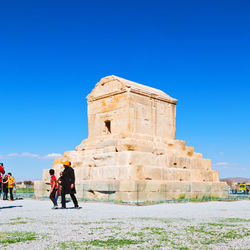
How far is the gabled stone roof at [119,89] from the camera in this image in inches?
738

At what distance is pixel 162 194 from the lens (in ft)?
52.5

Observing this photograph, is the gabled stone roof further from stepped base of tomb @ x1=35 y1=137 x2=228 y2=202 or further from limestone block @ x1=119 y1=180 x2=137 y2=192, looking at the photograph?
limestone block @ x1=119 y1=180 x2=137 y2=192

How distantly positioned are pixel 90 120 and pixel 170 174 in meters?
5.78

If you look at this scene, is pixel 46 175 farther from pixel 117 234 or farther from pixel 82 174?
pixel 117 234

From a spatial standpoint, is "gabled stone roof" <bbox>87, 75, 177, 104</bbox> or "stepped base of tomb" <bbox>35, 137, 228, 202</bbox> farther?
"gabled stone roof" <bbox>87, 75, 177, 104</bbox>

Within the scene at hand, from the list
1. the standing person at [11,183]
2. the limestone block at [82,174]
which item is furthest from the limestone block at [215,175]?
the standing person at [11,183]

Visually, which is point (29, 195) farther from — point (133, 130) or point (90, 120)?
point (133, 130)

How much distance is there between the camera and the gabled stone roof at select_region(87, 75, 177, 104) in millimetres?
18734

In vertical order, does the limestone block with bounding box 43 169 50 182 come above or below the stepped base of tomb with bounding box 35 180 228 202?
above

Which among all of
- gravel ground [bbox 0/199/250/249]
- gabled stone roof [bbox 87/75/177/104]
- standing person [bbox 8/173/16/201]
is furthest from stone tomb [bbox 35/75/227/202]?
gravel ground [bbox 0/199/250/249]

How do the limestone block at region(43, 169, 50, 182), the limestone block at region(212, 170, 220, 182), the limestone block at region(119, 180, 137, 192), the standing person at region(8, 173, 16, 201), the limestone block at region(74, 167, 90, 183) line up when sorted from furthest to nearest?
the limestone block at region(43, 169, 50, 182)
the limestone block at region(212, 170, 220, 182)
the limestone block at region(74, 167, 90, 183)
the standing person at region(8, 173, 16, 201)
the limestone block at region(119, 180, 137, 192)

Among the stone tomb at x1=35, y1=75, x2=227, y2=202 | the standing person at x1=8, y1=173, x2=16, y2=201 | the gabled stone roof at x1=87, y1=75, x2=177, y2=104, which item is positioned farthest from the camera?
the gabled stone roof at x1=87, y1=75, x2=177, y2=104

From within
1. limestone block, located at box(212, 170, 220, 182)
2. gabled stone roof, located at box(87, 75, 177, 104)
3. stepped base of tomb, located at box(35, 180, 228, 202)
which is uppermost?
gabled stone roof, located at box(87, 75, 177, 104)

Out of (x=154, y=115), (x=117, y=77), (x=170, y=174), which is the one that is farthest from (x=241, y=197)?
(x=117, y=77)
